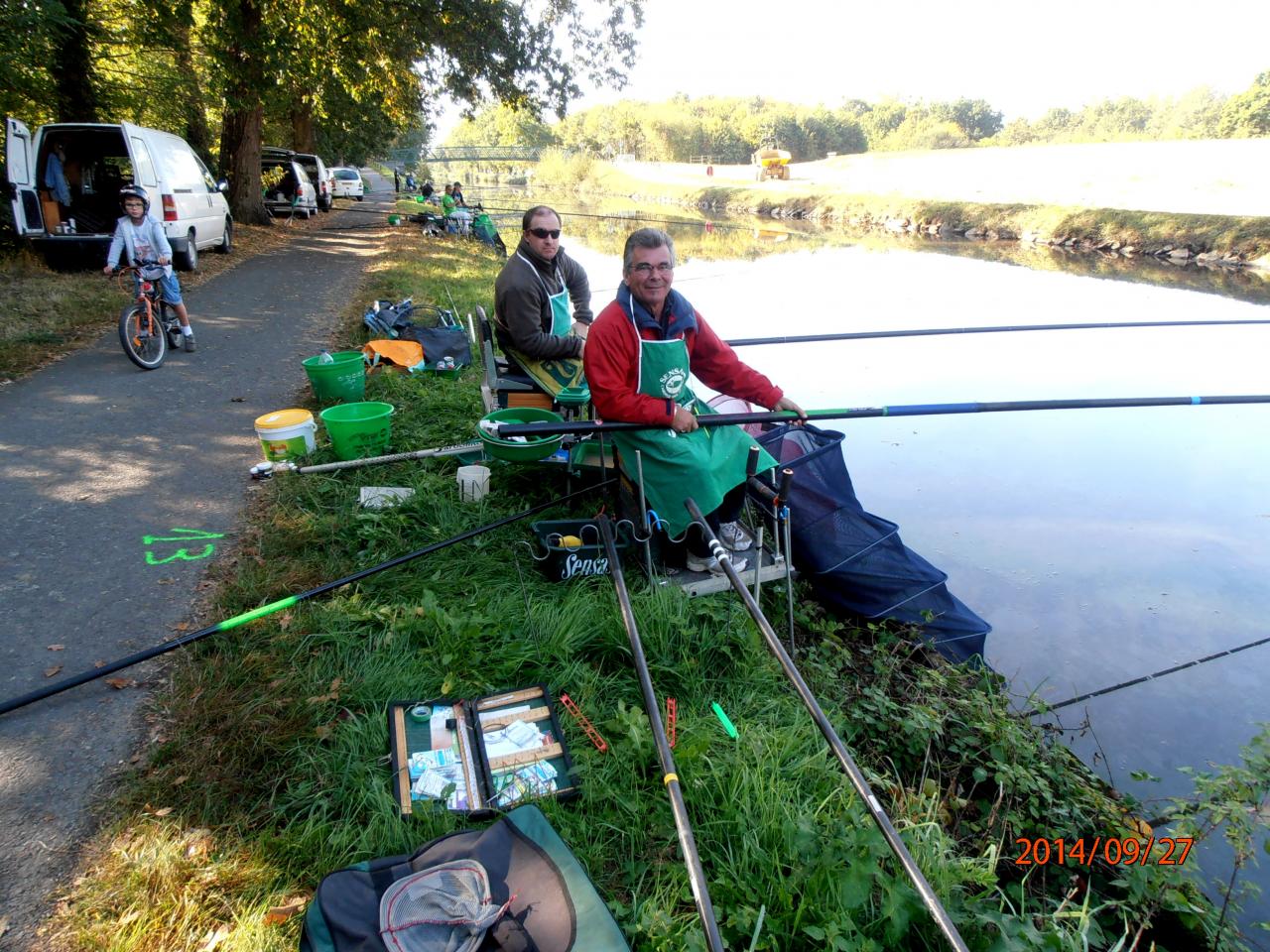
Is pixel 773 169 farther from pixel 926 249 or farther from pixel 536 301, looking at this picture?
pixel 536 301

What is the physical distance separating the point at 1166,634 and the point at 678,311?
11.1 feet

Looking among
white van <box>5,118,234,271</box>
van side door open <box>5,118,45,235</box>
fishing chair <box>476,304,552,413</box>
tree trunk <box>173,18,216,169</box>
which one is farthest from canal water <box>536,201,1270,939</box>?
tree trunk <box>173,18,216,169</box>

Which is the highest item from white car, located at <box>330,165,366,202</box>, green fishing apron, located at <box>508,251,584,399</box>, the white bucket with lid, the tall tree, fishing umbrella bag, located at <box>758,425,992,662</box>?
the tall tree

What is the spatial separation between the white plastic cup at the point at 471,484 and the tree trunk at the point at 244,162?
50.1ft

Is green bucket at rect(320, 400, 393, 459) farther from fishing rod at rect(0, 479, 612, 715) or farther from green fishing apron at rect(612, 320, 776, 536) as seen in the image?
green fishing apron at rect(612, 320, 776, 536)

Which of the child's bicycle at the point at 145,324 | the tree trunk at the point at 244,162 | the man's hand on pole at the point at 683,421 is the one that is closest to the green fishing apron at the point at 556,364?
the man's hand on pole at the point at 683,421

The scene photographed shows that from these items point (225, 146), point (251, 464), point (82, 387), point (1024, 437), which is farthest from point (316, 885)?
point (225, 146)

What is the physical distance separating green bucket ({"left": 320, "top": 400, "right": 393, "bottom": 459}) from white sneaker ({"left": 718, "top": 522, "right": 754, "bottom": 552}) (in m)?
2.44

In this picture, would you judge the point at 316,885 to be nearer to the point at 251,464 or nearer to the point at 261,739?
the point at 261,739

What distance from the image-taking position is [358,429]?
5004 millimetres

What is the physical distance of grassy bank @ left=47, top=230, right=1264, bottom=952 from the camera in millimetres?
2180

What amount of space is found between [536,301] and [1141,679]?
4.06 m
